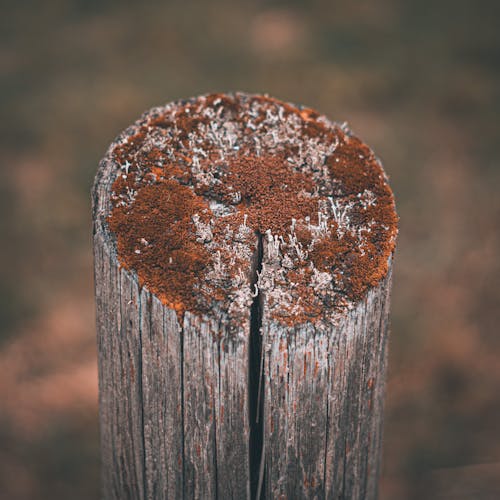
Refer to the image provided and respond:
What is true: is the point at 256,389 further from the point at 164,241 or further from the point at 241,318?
the point at 164,241

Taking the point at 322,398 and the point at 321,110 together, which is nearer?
the point at 322,398

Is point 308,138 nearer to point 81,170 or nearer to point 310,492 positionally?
point 310,492

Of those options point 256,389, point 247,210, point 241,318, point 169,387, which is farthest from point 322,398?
point 247,210

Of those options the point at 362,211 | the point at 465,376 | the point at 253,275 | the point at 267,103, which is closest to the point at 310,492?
the point at 253,275

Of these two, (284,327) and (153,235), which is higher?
(153,235)

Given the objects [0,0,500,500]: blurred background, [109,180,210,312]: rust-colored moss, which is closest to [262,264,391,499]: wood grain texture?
[109,180,210,312]: rust-colored moss

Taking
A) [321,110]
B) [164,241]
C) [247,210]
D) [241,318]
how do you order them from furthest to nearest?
[321,110] → [247,210] → [164,241] → [241,318]

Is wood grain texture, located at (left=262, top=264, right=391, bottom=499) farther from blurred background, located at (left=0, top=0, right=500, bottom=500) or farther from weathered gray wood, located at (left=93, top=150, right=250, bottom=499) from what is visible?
blurred background, located at (left=0, top=0, right=500, bottom=500)
